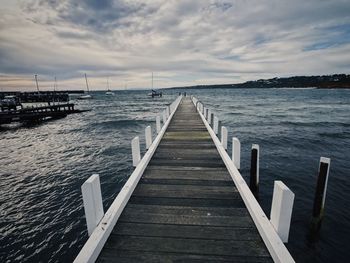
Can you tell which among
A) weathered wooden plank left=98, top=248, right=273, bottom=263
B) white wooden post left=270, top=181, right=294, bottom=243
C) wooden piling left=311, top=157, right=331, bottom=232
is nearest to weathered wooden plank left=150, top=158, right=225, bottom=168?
wooden piling left=311, top=157, right=331, bottom=232

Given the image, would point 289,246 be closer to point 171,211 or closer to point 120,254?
point 171,211

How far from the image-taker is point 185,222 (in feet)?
12.6

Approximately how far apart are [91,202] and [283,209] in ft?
9.61

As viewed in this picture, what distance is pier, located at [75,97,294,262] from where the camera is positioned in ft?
10.2

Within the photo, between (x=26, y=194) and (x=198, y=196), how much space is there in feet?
27.0

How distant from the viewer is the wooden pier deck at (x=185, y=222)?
314cm

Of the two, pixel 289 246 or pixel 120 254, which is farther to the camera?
pixel 289 246

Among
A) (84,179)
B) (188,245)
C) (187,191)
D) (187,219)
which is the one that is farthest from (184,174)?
(84,179)

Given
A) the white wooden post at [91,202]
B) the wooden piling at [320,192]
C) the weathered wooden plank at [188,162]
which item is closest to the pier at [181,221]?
the white wooden post at [91,202]

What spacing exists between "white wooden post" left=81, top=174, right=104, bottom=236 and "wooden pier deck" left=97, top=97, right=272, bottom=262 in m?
0.37

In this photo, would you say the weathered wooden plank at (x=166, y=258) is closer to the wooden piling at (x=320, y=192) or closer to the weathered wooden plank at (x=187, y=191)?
the weathered wooden plank at (x=187, y=191)

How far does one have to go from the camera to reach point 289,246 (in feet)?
19.9

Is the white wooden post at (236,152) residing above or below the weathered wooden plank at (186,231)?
above

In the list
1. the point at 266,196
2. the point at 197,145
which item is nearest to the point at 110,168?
the point at 197,145
